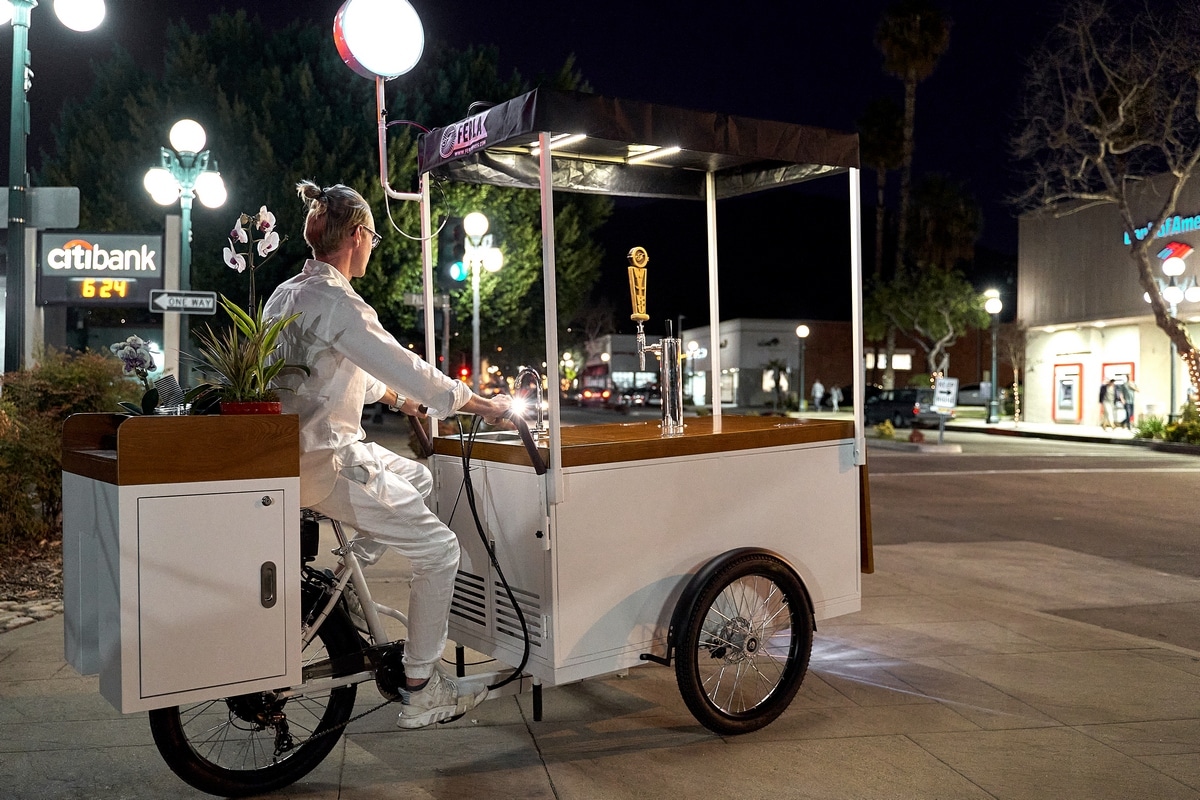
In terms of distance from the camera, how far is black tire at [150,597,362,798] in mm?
3590

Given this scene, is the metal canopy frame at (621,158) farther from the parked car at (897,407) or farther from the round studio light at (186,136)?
the parked car at (897,407)

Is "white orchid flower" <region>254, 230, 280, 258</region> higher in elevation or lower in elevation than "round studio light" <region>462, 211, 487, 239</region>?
lower

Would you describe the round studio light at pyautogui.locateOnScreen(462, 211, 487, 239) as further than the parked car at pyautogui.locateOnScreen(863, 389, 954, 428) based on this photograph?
No

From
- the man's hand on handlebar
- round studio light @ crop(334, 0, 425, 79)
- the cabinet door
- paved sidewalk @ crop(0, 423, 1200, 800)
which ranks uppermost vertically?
round studio light @ crop(334, 0, 425, 79)

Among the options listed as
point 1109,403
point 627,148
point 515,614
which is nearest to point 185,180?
point 627,148

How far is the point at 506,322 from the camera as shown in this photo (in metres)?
27.1

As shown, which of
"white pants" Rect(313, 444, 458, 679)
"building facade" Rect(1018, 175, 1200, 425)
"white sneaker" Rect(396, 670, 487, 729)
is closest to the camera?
"white pants" Rect(313, 444, 458, 679)

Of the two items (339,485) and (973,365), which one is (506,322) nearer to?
(339,485)

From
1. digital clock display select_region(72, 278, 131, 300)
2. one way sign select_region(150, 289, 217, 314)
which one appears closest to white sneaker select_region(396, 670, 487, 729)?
one way sign select_region(150, 289, 217, 314)

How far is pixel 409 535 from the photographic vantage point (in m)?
3.79

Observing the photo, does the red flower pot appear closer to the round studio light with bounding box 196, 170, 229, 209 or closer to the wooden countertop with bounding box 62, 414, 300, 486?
the wooden countertop with bounding box 62, 414, 300, 486

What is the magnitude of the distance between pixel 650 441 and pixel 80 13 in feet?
28.7

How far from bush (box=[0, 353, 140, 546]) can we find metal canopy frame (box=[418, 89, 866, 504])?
448 centimetres

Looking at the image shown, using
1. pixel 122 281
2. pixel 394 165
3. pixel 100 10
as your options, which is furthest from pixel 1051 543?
pixel 394 165
